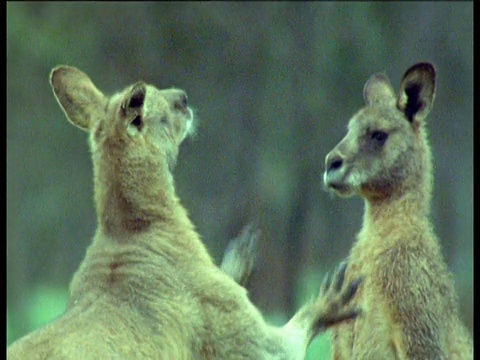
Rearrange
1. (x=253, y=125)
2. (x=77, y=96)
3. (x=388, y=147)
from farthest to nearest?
(x=253, y=125), (x=77, y=96), (x=388, y=147)

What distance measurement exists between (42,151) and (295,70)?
3.18 ft

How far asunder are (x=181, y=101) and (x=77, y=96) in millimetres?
368

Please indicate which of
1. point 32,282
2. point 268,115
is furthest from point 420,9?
point 32,282

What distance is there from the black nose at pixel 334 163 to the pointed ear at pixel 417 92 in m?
0.27

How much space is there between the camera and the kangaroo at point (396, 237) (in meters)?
3.29

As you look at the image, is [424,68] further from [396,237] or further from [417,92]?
[396,237]

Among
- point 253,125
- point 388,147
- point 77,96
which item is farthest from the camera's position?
point 253,125

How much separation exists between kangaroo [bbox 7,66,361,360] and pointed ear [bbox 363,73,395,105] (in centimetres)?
61

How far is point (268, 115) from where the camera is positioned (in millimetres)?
3518

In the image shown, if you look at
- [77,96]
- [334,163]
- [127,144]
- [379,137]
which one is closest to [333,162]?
[334,163]

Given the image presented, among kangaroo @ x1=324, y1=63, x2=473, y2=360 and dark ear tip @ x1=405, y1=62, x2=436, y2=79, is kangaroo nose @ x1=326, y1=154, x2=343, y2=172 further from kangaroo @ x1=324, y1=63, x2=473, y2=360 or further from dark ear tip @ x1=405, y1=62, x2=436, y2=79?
dark ear tip @ x1=405, y1=62, x2=436, y2=79

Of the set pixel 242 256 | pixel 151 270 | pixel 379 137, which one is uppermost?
pixel 379 137

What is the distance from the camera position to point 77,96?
3.42 meters

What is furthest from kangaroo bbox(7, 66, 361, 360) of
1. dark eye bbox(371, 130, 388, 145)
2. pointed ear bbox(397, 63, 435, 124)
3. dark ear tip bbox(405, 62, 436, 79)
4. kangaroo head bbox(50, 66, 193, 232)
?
dark ear tip bbox(405, 62, 436, 79)
